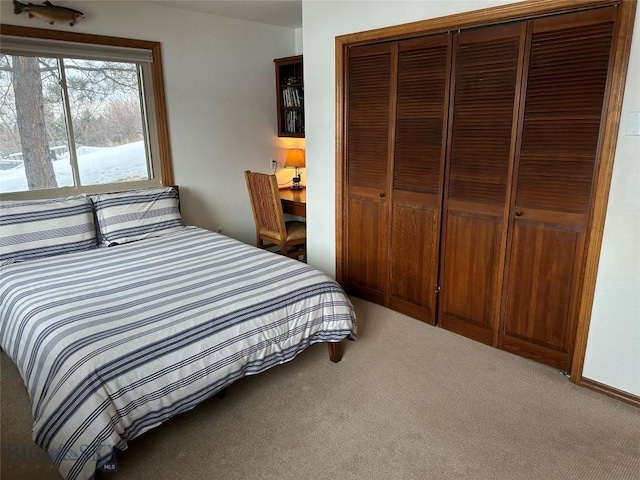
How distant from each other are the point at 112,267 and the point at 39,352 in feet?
2.77

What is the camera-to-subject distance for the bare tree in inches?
118

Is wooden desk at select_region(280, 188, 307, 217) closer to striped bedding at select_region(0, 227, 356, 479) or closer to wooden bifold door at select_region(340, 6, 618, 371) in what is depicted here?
wooden bifold door at select_region(340, 6, 618, 371)

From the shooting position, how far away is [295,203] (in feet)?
12.8

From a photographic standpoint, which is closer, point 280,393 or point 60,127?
point 280,393

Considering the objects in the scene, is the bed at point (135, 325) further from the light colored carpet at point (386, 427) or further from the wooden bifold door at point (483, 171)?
the wooden bifold door at point (483, 171)

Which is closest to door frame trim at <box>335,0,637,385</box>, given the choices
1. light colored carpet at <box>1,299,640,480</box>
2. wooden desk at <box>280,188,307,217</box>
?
light colored carpet at <box>1,299,640,480</box>

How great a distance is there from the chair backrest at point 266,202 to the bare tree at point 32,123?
4.82 feet

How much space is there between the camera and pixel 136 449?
1875mm

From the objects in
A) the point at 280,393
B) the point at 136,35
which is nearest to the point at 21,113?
the point at 136,35

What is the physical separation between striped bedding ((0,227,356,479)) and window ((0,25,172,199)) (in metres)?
0.80

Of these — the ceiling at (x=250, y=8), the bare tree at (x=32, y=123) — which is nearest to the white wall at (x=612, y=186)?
the ceiling at (x=250, y=8)

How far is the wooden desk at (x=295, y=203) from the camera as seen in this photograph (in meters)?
3.85

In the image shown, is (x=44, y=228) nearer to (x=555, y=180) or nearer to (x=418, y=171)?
(x=418, y=171)

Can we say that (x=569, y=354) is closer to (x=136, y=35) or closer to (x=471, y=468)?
(x=471, y=468)
